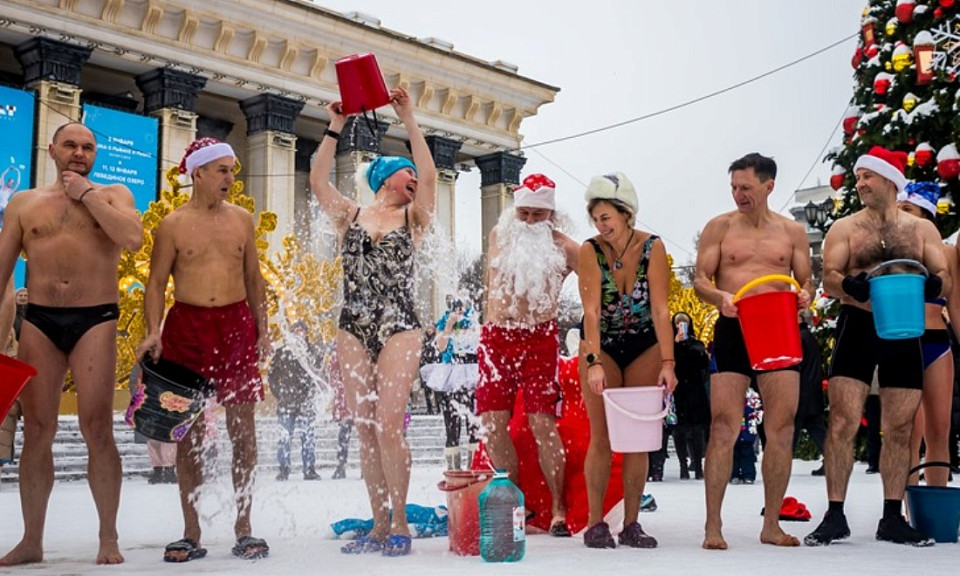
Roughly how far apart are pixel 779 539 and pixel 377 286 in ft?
8.45

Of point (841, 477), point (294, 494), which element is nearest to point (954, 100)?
point (841, 477)

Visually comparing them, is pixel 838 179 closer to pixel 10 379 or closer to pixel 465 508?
pixel 465 508

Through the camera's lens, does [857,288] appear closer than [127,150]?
Yes

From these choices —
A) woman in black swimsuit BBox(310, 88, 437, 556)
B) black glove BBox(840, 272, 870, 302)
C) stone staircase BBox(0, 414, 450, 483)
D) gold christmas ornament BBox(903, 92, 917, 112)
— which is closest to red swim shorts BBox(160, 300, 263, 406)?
woman in black swimsuit BBox(310, 88, 437, 556)

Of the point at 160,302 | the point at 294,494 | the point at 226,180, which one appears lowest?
the point at 294,494

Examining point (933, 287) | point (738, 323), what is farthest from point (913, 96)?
point (738, 323)

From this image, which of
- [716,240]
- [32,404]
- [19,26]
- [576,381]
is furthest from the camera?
[19,26]

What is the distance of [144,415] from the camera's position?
499 centimetres

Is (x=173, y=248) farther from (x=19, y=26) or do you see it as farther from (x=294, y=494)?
(x=19, y=26)

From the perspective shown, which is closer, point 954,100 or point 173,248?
point 173,248

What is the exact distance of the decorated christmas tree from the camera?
39.3 feet

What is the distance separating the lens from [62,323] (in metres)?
4.96

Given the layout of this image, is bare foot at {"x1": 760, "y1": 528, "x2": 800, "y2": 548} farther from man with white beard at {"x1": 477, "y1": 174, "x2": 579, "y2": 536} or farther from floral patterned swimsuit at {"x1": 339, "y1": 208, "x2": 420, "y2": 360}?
floral patterned swimsuit at {"x1": 339, "y1": 208, "x2": 420, "y2": 360}

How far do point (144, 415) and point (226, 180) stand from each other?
136cm
